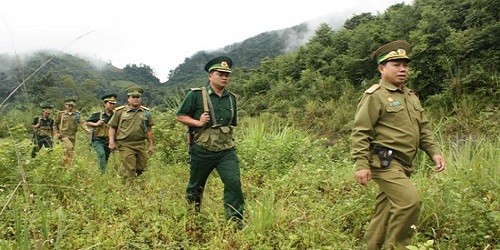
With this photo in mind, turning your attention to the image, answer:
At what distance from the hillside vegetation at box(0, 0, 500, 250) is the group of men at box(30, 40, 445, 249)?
285 millimetres

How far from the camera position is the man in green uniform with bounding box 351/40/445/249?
3.30m

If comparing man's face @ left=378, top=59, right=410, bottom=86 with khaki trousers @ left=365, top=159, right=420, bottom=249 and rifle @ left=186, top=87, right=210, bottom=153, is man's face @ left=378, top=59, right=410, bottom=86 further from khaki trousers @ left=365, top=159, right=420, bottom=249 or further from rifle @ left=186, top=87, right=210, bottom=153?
rifle @ left=186, top=87, right=210, bottom=153

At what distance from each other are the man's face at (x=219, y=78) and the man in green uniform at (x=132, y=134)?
2487 millimetres

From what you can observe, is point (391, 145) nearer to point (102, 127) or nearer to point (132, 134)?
point (132, 134)

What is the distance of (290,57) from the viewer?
71.6 feet

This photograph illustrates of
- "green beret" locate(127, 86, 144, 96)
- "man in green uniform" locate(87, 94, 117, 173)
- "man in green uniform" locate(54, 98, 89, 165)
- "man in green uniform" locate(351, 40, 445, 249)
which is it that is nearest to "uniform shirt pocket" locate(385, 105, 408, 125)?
"man in green uniform" locate(351, 40, 445, 249)

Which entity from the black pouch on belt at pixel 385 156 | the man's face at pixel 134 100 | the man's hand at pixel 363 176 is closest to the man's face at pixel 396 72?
the black pouch on belt at pixel 385 156

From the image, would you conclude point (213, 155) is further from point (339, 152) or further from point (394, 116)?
point (339, 152)

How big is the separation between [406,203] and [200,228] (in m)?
2.08

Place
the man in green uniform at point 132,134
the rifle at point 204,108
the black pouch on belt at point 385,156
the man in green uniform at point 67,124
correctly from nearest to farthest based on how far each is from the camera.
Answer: the black pouch on belt at point 385,156 < the rifle at point 204,108 < the man in green uniform at point 132,134 < the man in green uniform at point 67,124

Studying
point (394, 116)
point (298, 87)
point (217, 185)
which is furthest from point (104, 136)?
point (298, 87)

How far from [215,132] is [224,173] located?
16.5 inches

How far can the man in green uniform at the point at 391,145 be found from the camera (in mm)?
3305

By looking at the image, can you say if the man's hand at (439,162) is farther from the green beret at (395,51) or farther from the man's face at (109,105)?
the man's face at (109,105)
